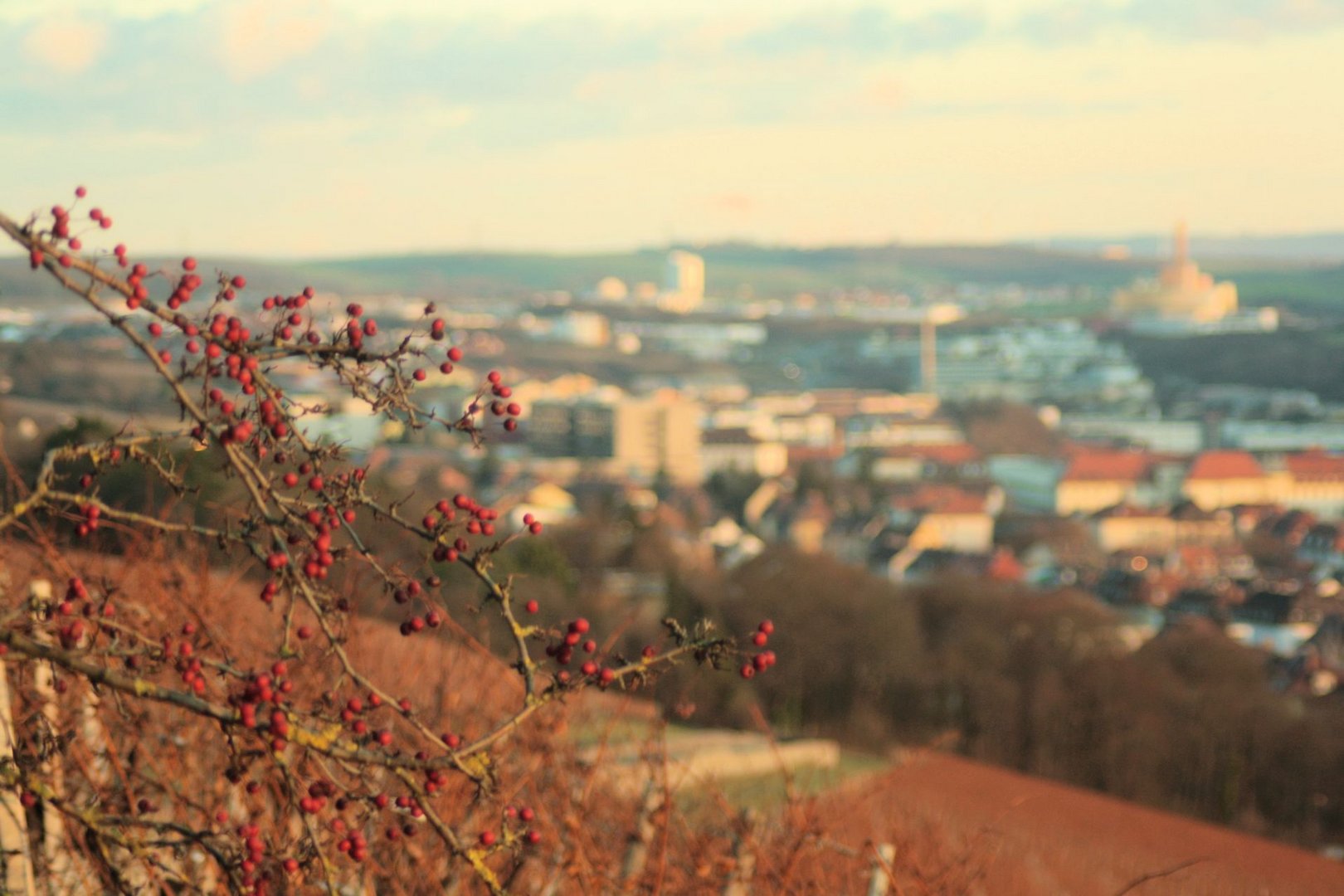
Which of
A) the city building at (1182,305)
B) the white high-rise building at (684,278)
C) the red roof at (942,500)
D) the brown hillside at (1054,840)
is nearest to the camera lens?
the brown hillside at (1054,840)

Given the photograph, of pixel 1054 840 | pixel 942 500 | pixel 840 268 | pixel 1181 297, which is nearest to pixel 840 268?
pixel 840 268

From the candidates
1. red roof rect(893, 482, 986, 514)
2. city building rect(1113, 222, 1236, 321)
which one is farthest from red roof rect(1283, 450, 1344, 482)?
city building rect(1113, 222, 1236, 321)

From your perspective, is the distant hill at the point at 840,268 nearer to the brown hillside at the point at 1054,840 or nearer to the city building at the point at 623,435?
the city building at the point at 623,435

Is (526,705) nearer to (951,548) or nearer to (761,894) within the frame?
(761,894)

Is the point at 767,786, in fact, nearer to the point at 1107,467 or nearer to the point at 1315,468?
the point at 1107,467

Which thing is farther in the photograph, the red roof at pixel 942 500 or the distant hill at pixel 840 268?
the distant hill at pixel 840 268

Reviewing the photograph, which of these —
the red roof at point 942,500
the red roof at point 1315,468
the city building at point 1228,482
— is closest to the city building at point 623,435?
the red roof at point 942,500
